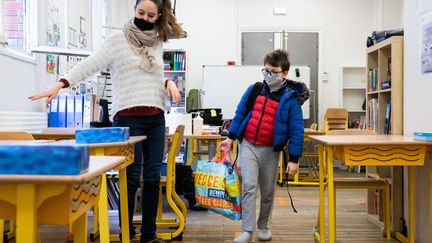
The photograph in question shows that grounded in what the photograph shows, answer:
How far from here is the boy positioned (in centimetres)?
277

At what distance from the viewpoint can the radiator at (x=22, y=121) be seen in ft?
10.4

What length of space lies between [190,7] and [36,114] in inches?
199

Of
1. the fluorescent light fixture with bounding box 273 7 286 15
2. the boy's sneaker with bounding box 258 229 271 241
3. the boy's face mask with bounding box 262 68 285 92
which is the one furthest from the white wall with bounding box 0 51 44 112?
the fluorescent light fixture with bounding box 273 7 286 15

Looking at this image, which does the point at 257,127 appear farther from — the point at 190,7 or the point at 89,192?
the point at 190,7

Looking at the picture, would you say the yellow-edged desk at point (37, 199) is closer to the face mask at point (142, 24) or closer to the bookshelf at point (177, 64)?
the face mask at point (142, 24)

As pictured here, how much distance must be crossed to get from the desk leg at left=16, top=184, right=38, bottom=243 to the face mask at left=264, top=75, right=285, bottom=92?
2.00 m

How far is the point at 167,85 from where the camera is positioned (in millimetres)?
2543

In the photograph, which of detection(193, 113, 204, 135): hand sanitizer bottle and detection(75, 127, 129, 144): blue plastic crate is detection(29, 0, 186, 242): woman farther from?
detection(193, 113, 204, 135): hand sanitizer bottle

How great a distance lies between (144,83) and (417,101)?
5.92ft

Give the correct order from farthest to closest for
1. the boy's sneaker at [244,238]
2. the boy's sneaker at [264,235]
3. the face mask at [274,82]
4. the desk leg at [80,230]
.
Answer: the boy's sneaker at [264,235], the face mask at [274,82], the boy's sneaker at [244,238], the desk leg at [80,230]

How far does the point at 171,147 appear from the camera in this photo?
3059mm

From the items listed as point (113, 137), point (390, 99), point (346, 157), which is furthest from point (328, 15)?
point (113, 137)

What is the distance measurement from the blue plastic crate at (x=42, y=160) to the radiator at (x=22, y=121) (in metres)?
2.32

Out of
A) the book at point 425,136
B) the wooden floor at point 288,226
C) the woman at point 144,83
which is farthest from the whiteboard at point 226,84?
the book at point 425,136
